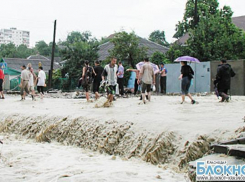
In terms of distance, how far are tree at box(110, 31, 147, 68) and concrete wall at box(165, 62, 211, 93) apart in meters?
6.50

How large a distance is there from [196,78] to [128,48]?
28.3ft

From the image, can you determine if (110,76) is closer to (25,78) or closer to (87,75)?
(87,75)

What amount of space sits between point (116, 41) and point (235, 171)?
2615 centimetres

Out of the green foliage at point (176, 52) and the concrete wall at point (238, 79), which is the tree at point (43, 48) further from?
the concrete wall at point (238, 79)

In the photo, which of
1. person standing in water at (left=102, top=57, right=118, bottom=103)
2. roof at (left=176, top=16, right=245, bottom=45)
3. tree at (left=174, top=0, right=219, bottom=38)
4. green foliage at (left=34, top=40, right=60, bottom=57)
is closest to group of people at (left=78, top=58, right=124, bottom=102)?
person standing in water at (left=102, top=57, right=118, bottom=103)

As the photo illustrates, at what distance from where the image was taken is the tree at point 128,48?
3014 centimetres

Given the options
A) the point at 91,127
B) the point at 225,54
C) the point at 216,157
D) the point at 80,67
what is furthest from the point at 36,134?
the point at 80,67

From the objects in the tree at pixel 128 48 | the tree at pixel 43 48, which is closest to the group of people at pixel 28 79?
the tree at pixel 128 48

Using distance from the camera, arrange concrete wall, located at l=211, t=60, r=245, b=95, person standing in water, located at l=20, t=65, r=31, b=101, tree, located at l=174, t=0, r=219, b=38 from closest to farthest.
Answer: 1. person standing in water, located at l=20, t=65, r=31, b=101
2. concrete wall, located at l=211, t=60, r=245, b=95
3. tree, located at l=174, t=0, r=219, b=38

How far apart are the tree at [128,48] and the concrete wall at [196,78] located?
21.3ft

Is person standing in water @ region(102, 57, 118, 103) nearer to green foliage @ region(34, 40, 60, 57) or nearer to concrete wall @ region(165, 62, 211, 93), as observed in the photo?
concrete wall @ region(165, 62, 211, 93)

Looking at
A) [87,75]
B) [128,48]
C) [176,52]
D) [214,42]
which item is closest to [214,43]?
[214,42]

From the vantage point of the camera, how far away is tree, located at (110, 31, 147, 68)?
98.9 ft

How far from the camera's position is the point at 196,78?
→ 22.8 metres
